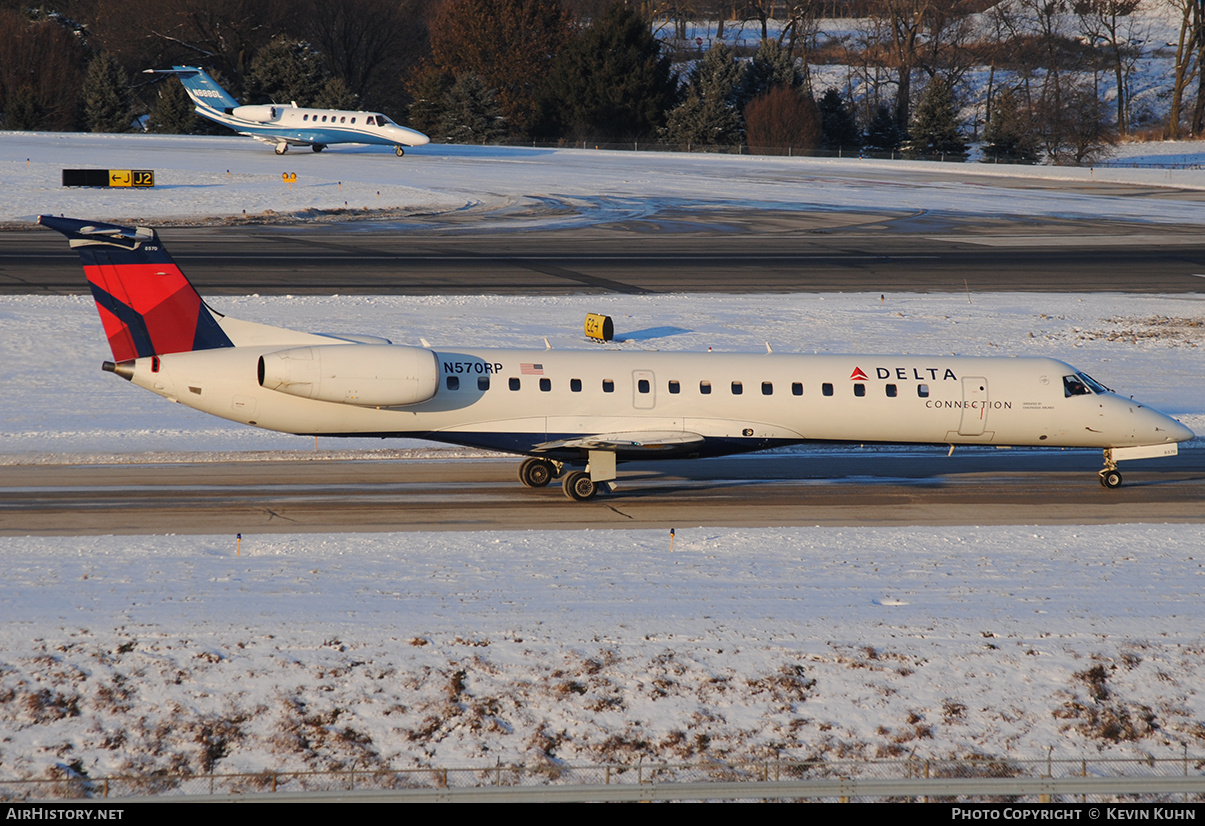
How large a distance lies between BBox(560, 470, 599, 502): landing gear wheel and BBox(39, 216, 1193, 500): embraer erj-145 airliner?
26 millimetres

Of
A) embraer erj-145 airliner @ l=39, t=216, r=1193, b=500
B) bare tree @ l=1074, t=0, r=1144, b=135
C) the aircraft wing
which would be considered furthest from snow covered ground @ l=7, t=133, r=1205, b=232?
the aircraft wing

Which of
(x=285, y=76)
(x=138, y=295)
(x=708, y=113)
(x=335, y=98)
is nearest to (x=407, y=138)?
Answer: (x=335, y=98)

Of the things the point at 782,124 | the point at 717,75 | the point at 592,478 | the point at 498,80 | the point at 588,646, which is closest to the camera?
the point at 588,646

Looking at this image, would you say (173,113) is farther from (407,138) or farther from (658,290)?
(658,290)

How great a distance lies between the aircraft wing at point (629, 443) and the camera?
21.1 m

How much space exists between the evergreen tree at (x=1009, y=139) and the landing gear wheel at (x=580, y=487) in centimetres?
9223

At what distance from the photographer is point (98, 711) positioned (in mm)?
12461

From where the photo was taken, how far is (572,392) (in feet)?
69.1

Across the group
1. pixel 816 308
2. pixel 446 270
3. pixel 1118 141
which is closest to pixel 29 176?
pixel 446 270

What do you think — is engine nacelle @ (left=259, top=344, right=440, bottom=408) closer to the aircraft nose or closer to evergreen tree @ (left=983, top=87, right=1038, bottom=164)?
the aircraft nose

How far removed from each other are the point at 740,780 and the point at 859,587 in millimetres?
5410

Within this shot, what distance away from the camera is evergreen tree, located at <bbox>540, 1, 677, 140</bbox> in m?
99.4

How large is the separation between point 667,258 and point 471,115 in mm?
58169
